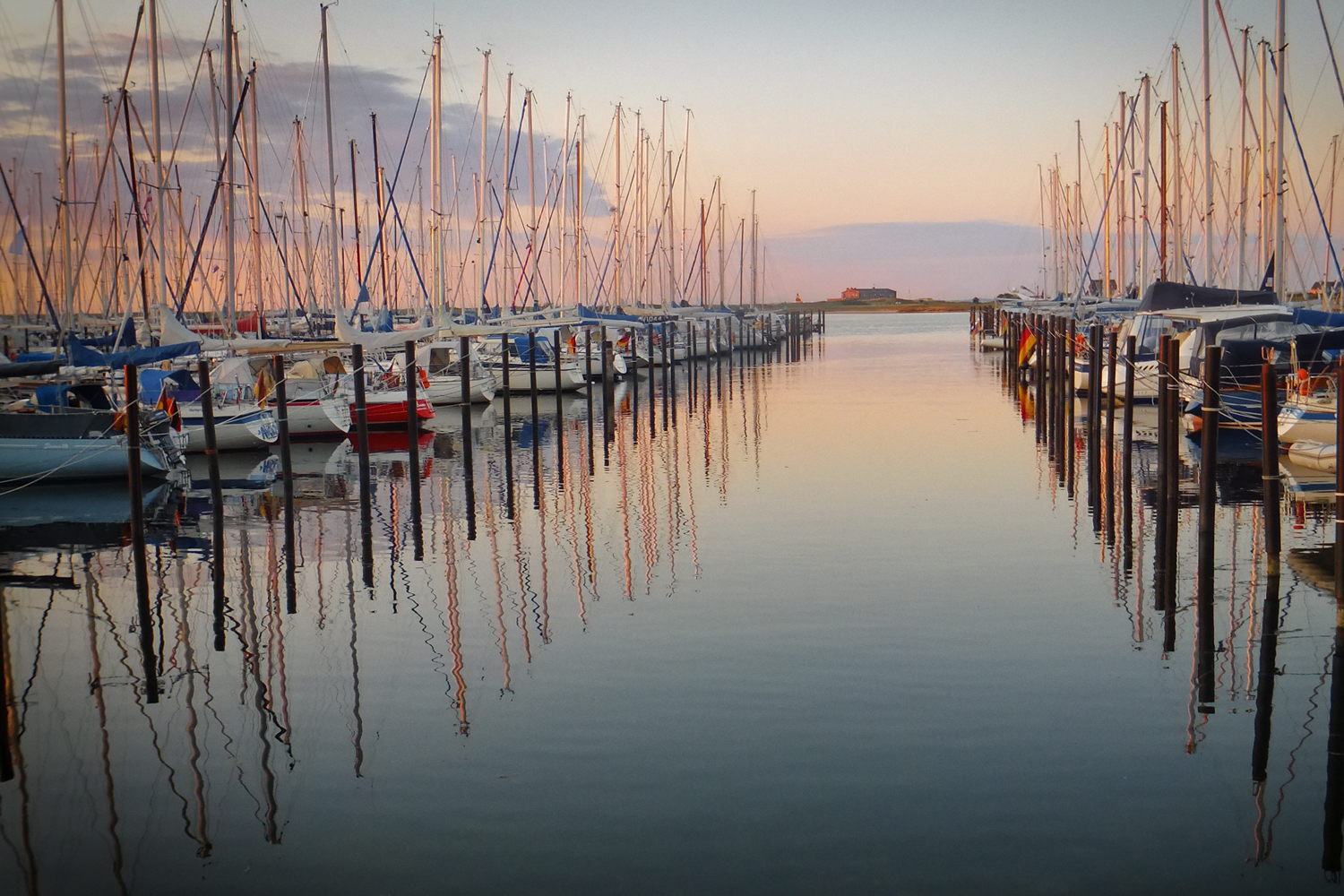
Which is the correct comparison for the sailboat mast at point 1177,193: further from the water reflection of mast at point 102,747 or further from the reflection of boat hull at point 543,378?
the water reflection of mast at point 102,747

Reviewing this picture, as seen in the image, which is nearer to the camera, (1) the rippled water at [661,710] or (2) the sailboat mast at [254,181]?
(1) the rippled water at [661,710]

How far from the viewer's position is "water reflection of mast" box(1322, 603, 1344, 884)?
28.7 ft

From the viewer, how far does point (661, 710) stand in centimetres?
1202

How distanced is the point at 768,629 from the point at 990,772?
4.97 m

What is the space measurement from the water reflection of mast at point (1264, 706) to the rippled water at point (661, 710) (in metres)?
0.07

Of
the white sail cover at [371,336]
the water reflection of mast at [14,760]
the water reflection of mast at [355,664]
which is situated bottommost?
the water reflection of mast at [14,760]

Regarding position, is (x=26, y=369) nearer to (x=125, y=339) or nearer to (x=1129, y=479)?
(x=125, y=339)

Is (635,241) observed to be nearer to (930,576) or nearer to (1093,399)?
(1093,399)

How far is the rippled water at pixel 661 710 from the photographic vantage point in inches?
348

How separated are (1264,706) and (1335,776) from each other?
1660 mm

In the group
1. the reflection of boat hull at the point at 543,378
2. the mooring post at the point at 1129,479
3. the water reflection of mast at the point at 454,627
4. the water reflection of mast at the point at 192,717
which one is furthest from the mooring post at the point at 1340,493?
the reflection of boat hull at the point at 543,378

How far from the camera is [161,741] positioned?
11.5m

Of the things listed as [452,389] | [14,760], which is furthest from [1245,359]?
[14,760]

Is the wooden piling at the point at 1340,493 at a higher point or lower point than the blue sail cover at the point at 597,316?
lower
